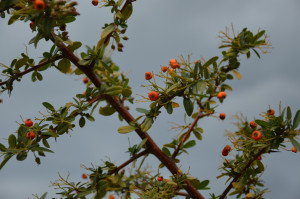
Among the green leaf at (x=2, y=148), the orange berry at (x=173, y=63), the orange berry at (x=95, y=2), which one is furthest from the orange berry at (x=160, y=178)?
the orange berry at (x=95, y=2)

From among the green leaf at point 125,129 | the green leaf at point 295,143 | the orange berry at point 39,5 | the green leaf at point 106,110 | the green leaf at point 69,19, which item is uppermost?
the green leaf at point 69,19

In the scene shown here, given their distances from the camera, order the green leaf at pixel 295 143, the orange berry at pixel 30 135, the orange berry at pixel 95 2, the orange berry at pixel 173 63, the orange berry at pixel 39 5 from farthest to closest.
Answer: the orange berry at pixel 95 2 < the orange berry at pixel 173 63 < the orange berry at pixel 30 135 < the green leaf at pixel 295 143 < the orange berry at pixel 39 5

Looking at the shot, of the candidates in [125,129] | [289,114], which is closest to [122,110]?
[125,129]

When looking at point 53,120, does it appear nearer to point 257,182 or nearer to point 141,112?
point 141,112

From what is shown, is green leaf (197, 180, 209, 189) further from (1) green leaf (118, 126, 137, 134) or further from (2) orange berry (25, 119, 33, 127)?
(2) orange berry (25, 119, 33, 127)

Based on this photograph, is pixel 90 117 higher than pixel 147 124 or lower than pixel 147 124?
higher

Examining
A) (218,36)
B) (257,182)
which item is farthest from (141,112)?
(257,182)

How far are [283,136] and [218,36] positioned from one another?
2.58ft

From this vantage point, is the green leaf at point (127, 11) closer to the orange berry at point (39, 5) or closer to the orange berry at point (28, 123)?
the orange berry at point (39, 5)

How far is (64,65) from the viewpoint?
1937 millimetres

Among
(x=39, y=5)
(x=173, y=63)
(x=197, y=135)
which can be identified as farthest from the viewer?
(x=197, y=135)

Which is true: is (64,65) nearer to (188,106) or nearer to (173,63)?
(173,63)

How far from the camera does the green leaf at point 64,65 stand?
1.92 meters

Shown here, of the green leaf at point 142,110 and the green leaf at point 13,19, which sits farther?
the green leaf at point 142,110
